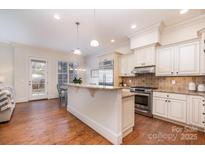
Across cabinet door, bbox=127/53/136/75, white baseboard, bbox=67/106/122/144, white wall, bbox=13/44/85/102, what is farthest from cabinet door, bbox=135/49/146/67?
white wall, bbox=13/44/85/102

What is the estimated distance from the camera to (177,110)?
2.91m

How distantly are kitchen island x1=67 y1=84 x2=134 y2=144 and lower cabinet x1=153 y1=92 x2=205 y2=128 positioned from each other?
1.16m

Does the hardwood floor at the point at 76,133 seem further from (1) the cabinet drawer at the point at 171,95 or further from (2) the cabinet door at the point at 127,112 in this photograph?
(1) the cabinet drawer at the point at 171,95

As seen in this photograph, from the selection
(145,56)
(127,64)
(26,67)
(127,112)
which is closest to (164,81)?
(145,56)

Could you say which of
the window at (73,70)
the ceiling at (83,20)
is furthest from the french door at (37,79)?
the ceiling at (83,20)

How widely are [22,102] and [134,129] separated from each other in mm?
5418

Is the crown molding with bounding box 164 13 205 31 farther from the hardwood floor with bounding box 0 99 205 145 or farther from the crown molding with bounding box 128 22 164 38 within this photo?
the hardwood floor with bounding box 0 99 205 145

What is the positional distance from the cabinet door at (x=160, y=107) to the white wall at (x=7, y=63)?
628 centimetres

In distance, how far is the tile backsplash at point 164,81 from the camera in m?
3.17

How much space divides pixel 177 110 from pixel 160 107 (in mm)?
426

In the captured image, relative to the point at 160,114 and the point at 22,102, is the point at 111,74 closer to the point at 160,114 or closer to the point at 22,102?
the point at 160,114

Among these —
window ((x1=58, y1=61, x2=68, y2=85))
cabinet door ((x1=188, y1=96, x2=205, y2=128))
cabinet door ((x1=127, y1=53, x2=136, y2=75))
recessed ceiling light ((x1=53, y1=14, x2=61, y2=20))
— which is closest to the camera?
cabinet door ((x1=188, y1=96, x2=205, y2=128))

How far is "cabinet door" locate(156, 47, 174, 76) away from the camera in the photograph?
10.8ft
